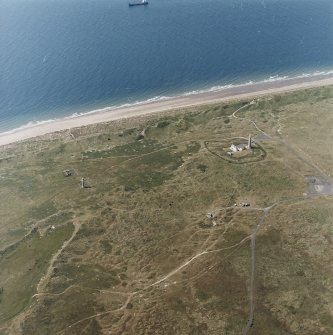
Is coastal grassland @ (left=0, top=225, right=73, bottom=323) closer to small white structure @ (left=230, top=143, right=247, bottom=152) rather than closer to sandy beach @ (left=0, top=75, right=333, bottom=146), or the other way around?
small white structure @ (left=230, top=143, right=247, bottom=152)

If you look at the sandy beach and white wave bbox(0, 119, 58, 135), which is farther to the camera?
white wave bbox(0, 119, 58, 135)

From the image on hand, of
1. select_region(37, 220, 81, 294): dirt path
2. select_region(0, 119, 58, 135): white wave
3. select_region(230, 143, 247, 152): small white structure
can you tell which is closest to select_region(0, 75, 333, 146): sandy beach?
select_region(0, 119, 58, 135): white wave

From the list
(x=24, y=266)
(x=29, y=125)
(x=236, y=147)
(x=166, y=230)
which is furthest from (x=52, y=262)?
(x=29, y=125)

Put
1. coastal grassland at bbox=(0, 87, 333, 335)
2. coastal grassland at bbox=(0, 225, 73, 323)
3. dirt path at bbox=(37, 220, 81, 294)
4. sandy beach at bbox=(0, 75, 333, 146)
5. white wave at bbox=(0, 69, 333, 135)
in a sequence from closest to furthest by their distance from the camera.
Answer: coastal grassland at bbox=(0, 87, 333, 335), coastal grassland at bbox=(0, 225, 73, 323), dirt path at bbox=(37, 220, 81, 294), sandy beach at bbox=(0, 75, 333, 146), white wave at bbox=(0, 69, 333, 135)

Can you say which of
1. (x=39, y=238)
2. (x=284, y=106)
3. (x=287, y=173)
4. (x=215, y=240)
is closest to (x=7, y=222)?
(x=39, y=238)

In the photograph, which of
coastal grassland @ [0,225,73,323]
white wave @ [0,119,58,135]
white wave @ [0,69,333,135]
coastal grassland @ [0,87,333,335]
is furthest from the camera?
white wave @ [0,69,333,135]

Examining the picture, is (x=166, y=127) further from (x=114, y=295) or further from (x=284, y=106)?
(x=114, y=295)

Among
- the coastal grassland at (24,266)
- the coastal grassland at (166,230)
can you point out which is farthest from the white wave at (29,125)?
the coastal grassland at (24,266)
